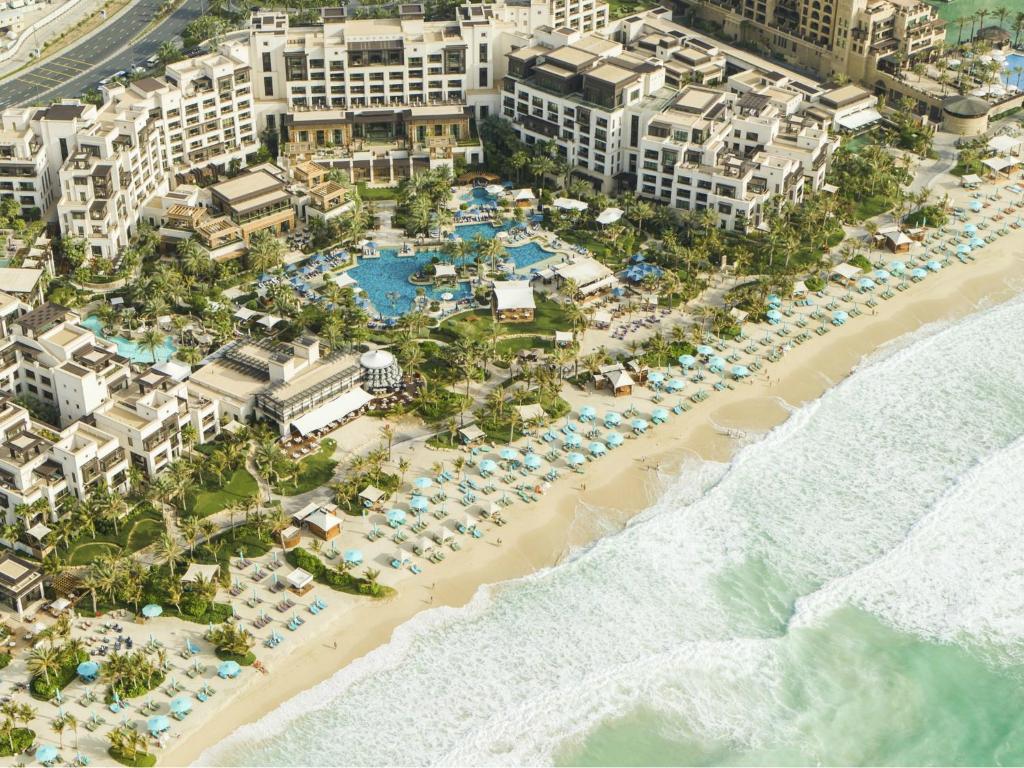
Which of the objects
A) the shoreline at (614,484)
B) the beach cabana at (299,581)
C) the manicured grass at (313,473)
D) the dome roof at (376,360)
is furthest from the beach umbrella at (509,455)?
the beach cabana at (299,581)

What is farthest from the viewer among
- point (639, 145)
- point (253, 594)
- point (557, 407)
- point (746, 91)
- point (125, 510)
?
point (746, 91)

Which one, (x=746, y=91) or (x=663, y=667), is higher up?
(x=746, y=91)

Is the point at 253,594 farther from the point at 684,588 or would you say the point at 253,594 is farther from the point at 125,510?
the point at 684,588

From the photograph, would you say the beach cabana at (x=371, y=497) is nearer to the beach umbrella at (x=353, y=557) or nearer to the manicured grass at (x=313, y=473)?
the manicured grass at (x=313, y=473)

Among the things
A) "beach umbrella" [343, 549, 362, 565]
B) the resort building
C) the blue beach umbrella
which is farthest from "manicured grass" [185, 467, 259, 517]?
the blue beach umbrella

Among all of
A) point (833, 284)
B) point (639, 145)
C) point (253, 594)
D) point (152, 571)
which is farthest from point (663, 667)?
point (639, 145)

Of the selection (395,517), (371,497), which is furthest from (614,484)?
(371,497)
